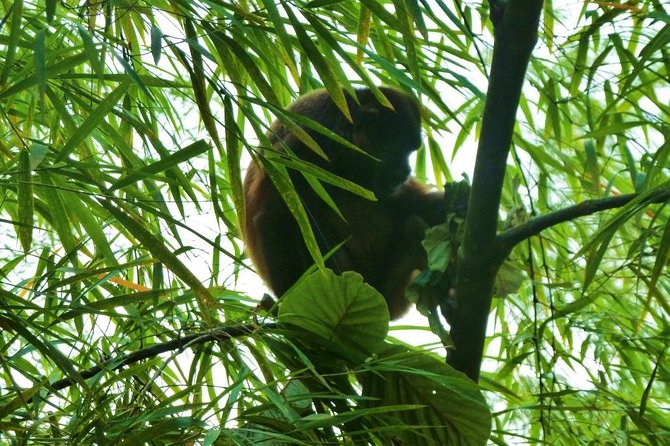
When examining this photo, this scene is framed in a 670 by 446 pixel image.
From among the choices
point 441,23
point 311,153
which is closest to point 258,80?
point 441,23

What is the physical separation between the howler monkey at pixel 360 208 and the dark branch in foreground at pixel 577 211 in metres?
1.09

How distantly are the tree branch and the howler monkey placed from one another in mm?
974

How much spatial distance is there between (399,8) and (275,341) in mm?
664

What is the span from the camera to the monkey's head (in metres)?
3.07

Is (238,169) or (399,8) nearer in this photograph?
(238,169)

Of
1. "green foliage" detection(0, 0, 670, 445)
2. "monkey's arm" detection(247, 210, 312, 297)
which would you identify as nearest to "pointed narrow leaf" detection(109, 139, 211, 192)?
"green foliage" detection(0, 0, 670, 445)

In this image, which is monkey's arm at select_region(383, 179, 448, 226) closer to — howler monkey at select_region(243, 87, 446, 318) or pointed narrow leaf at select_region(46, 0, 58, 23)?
howler monkey at select_region(243, 87, 446, 318)

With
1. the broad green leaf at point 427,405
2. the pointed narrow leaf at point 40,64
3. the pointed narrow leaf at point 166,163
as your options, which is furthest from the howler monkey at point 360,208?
the pointed narrow leaf at point 40,64

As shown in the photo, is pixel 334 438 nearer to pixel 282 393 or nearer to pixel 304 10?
pixel 282 393

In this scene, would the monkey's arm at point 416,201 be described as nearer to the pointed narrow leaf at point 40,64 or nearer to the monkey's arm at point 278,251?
the monkey's arm at point 278,251

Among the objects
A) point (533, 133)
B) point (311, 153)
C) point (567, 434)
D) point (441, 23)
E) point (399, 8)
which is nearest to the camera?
point (399, 8)

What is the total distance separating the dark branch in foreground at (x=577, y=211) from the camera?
5.40 ft

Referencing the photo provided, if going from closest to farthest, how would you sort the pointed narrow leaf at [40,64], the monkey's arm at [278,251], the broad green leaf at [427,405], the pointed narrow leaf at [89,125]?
the pointed narrow leaf at [40,64] < the pointed narrow leaf at [89,125] < the broad green leaf at [427,405] < the monkey's arm at [278,251]

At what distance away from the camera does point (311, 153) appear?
3.03 meters
